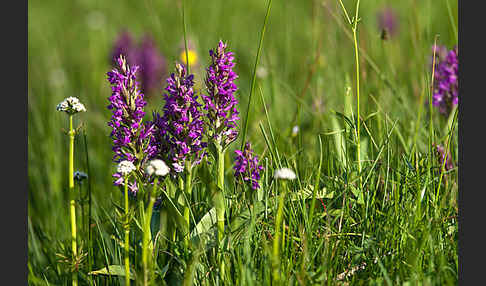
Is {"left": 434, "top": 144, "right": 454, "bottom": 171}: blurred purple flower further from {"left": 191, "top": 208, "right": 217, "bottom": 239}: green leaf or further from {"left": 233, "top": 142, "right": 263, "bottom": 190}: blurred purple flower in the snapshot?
{"left": 191, "top": 208, "right": 217, "bottom": 239}: green leaf

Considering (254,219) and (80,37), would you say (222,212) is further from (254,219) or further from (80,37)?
(80,37)

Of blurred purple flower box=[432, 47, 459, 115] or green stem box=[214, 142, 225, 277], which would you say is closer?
green stem box=[214, 142, 225, 277]

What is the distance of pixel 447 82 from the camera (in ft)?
8.96

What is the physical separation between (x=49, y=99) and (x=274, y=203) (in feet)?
11.5

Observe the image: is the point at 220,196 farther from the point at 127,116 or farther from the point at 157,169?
the point at 127,116

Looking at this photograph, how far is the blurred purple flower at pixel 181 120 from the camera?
171 cm

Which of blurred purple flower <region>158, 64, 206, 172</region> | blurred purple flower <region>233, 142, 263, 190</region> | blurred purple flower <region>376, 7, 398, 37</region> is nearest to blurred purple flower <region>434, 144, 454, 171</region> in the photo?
blurred purple flower <region>233, 142, 263, 190</region>

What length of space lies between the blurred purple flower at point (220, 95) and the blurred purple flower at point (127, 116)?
212 millimetres

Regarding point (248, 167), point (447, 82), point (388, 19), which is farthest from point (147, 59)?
point (248, 167)

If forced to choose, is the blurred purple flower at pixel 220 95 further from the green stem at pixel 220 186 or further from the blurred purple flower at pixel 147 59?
the blurred purple flower at pixel 147 59

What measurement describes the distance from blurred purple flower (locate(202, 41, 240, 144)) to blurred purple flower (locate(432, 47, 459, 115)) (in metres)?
1.43

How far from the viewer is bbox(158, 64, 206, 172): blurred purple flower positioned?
1706 millimetres

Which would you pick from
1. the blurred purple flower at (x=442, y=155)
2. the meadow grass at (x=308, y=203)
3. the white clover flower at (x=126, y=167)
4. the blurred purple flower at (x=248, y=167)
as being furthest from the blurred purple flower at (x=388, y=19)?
the white clover flower at (x=126, y=167)

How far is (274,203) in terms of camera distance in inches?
71.6
